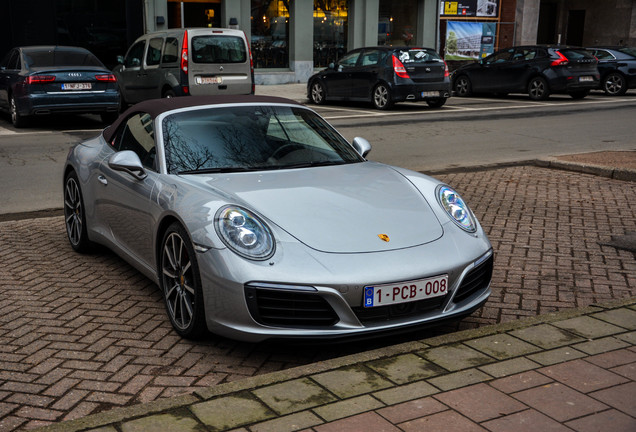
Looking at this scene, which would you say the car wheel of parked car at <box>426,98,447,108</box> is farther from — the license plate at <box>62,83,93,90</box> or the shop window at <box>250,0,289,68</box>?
the shop window at <box>250,0,289,68</box>

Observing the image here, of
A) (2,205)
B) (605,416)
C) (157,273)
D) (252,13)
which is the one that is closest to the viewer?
(605,416)

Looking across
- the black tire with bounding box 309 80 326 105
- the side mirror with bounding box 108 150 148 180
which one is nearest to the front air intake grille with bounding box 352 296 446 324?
the side mirror with bounding box 108 150 148 180

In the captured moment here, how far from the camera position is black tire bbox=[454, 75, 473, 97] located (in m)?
23.2

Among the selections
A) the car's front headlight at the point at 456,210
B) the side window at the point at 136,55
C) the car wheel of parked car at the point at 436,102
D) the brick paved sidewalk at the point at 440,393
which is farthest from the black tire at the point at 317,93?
the brick paved sidewalk at the point at 440,393

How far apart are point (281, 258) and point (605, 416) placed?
1.68 meters

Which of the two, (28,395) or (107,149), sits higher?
(107,149)

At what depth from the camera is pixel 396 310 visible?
4.02 metres

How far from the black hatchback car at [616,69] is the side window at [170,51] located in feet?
45.5

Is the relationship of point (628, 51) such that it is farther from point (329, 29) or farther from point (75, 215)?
point (75, 215)

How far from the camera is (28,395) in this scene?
3672 mm

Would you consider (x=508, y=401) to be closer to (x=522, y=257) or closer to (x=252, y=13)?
(x=522, y=257)

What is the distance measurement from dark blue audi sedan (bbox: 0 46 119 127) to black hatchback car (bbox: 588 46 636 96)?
15.7 m

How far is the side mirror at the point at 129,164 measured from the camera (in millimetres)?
4855

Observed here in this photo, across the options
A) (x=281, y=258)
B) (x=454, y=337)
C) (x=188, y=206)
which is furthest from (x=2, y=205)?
(x=454, y=337)
